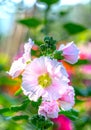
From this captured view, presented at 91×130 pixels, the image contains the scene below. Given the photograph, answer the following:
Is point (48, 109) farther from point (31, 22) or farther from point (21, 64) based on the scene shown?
point (31, 22)

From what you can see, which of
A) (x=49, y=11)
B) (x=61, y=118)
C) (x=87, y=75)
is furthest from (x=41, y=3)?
(x=87, y=75)

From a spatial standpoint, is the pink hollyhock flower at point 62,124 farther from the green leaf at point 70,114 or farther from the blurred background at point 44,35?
the green leaf at point 70,114

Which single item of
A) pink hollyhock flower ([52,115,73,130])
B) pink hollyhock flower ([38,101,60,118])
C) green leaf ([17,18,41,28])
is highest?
green leaf ([17,18,41,28])

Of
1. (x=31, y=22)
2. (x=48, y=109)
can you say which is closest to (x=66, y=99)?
(x=48, y=109)

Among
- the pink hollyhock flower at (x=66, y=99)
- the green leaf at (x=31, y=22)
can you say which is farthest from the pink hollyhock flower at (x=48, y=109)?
the green leaf at (x=31, y=22)

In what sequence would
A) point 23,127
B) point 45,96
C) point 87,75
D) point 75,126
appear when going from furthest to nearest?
point 87,75, point 75,126, point 23,127, point 45,96

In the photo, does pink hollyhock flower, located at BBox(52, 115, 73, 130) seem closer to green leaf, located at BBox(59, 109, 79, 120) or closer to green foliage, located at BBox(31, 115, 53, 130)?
green leaf, located at BBox(59, 109, 79, 120)

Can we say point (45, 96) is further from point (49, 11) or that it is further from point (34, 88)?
point (49, 11)

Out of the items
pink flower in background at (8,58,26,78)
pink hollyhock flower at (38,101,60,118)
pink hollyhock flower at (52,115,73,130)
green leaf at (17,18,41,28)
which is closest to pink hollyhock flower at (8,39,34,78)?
pink flower in background at (8,58,26,78)
